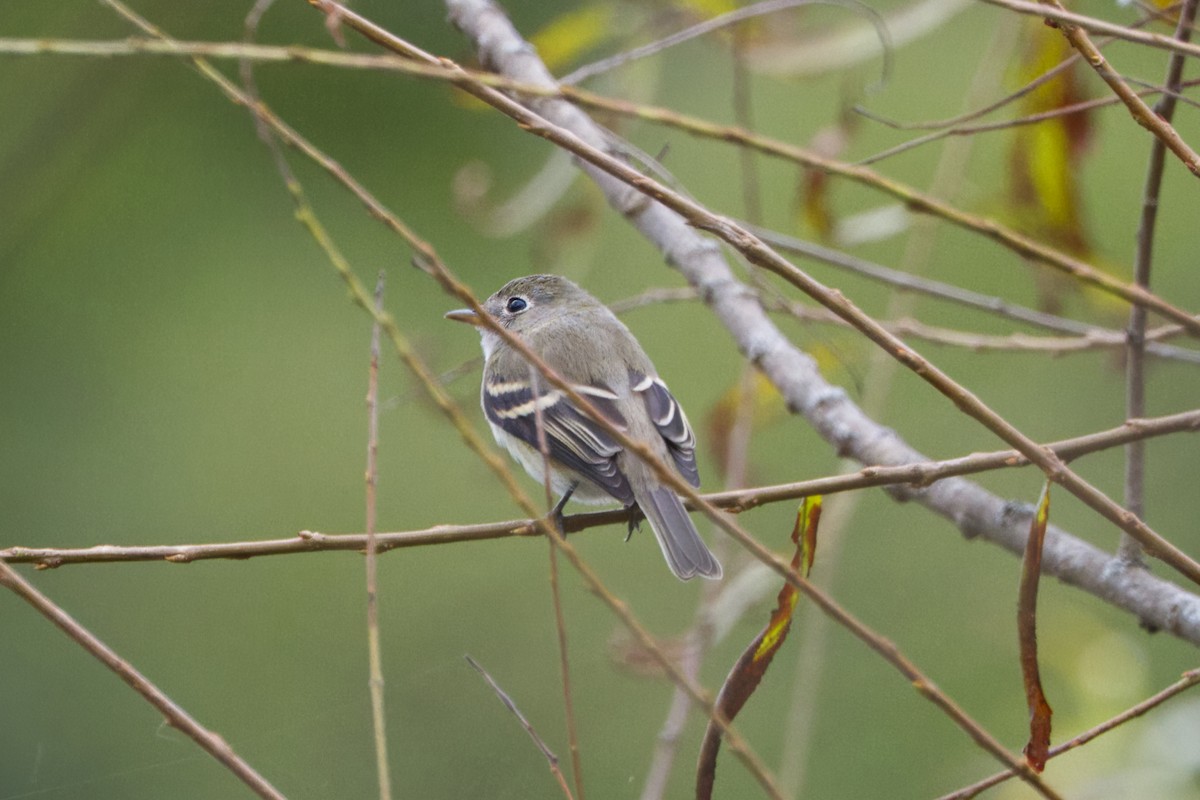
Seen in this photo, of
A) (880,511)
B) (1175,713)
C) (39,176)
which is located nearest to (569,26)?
(39,176)

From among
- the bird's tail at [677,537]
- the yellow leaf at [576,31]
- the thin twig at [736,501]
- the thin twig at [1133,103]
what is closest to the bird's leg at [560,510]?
the bird's tail at [677,537]

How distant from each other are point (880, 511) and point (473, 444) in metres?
4.91

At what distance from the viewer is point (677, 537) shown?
2.58 meters

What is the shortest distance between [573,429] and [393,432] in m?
3.84

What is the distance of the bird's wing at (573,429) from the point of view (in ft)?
9.02

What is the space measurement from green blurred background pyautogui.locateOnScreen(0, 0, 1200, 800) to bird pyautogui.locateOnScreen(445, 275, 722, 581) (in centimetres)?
148

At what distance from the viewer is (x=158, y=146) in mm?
6469

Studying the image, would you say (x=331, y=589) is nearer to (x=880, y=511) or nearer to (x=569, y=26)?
(x=880, y=511)

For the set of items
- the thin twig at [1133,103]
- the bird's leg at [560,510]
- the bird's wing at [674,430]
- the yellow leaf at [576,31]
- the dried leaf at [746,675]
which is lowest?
the dried leaf at [746,675]

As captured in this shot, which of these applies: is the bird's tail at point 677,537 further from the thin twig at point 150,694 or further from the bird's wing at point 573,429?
the thin twig at point 150,694

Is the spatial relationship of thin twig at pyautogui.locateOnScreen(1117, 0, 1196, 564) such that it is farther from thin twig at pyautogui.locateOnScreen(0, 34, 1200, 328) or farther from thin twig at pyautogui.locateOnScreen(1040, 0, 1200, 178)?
thin twig at pyautogui.locateOnScreen(0, 34, 1200, 328)

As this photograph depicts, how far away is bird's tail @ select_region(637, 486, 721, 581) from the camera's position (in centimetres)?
251

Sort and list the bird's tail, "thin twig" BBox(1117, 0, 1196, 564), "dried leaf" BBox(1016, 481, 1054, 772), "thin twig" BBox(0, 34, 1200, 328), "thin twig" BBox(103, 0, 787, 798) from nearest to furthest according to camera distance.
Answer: "thin twig" BBox(103, 0, 787, 798) → "thin twig" BBox(0, 34, 1200, 328) → "dried leaf" BBox(1016, 481, 1054, 772) → "thin twig" BBox(1117, 0, 1196, 564) → the bird's tail

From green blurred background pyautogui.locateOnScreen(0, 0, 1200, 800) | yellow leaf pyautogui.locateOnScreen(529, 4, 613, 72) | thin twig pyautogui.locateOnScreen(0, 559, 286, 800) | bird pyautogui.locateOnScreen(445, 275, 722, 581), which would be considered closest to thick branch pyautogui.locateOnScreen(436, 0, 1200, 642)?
yellow leaf pyautogui.locateOnScreen(529, 4, 613, 72)
